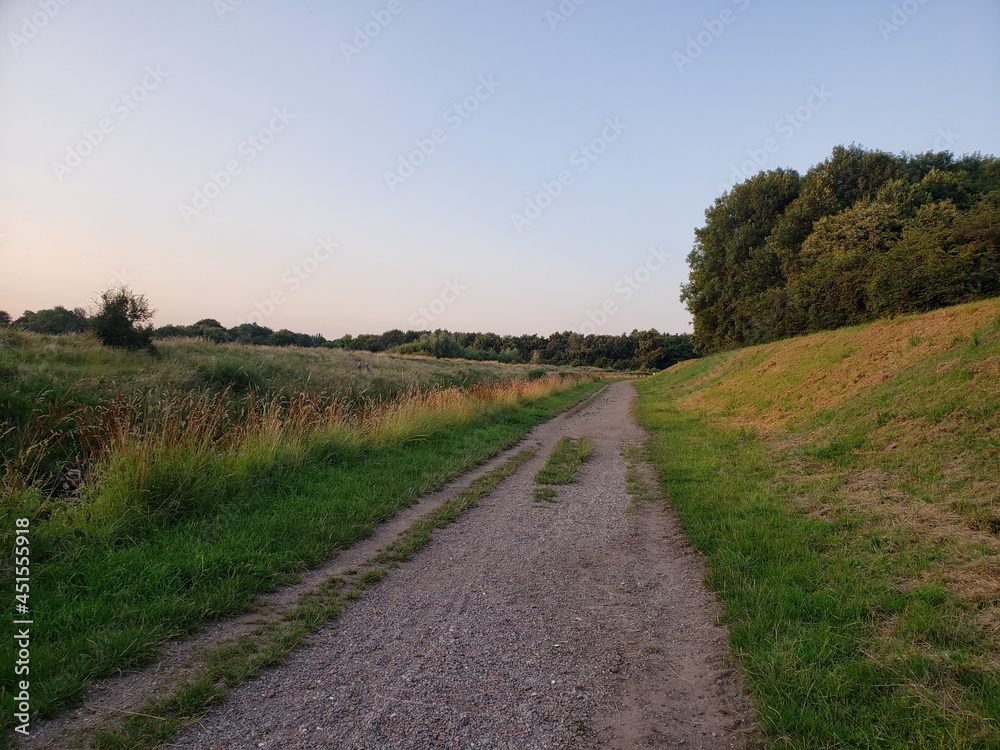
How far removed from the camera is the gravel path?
8.16 feet

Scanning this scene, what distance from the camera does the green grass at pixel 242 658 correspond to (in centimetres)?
241

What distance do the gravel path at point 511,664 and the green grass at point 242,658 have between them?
89mm

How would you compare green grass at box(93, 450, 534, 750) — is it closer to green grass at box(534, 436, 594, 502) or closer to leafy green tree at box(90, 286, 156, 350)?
green grass at box(534, 436, 594, 502)

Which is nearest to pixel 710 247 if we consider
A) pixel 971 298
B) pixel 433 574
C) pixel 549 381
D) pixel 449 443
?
pixel 549 381

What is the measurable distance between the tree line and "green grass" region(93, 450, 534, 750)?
18.8m

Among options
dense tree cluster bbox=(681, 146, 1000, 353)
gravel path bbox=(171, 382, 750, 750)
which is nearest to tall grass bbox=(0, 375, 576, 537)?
gravel path bbox=(171, 382, 750, 750)

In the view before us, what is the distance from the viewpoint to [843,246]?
88.0 ft

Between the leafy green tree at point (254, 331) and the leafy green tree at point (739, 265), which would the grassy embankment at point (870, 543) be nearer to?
the leafy green tree at point (739, 265)

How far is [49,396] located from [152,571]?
25.6ft

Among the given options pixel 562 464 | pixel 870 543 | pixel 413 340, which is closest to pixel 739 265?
pixel 562 464

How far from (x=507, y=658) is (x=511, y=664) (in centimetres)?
7

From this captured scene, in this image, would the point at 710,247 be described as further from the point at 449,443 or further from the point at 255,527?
the point at 255,527

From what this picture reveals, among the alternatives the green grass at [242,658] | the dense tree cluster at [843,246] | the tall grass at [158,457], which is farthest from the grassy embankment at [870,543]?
the dense tree cluster at [843,246]

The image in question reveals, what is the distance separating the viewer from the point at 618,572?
15.2 ft
